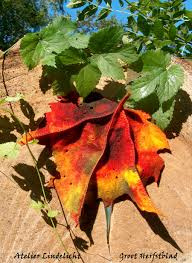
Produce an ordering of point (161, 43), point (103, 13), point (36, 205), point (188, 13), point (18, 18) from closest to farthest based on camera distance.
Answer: point (36, 205) → point (161, 43) → point (188, 13) → point (103, 13) → point (18, 18)

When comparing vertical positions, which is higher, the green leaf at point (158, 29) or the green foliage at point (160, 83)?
the green leaf at point (158, 29)

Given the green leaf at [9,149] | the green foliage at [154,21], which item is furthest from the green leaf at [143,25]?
the green leaf at [9,149]

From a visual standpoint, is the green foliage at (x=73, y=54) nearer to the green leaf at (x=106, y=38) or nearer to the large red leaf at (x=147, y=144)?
the green leaf at (x=106, y=38)

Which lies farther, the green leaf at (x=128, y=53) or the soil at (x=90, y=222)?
the green leaf at (x=128, y=53)

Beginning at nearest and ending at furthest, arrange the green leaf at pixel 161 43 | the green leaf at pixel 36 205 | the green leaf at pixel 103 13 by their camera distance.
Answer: the green leaf at pixel 36 205 < the green leaf at pixel 161 43 < the green leaf at pixel 103 13

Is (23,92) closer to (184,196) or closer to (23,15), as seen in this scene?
(184,196)

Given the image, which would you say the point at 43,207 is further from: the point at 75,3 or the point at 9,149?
the point at 75,3

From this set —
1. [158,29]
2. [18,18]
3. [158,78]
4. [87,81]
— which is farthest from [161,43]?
[18,18]
